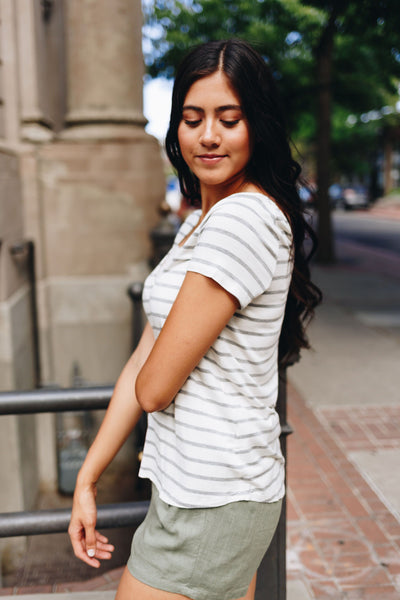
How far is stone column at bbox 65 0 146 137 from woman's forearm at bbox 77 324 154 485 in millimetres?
3913

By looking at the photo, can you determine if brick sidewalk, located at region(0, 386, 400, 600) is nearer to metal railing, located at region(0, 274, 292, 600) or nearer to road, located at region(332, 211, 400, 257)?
metal railing, located at region(0, 274, 292, 600)

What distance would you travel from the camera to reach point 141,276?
524 cm

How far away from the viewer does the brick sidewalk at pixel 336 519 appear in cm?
287

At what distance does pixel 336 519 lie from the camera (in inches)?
135

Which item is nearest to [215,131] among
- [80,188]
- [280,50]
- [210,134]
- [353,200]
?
[210,134]

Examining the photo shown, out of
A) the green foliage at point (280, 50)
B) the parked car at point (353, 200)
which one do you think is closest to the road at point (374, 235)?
the green foliage at point (280, 50)

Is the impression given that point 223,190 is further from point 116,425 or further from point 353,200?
point 353,200

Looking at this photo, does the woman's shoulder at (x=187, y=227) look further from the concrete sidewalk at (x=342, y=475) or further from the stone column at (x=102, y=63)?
the stone column at (x=102, y=63)

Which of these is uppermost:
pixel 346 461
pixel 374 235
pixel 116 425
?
pixel 116 425

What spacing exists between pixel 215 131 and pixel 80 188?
395 cm

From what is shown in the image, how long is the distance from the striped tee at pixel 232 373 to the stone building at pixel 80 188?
11.9 feet

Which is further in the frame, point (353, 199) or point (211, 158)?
point (353, 199)

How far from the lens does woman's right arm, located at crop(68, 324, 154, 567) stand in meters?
1.44

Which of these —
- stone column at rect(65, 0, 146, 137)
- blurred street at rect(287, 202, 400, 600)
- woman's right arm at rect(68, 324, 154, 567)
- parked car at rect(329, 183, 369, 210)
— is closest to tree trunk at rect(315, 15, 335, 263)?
blurred street at rect(287, 202, 400, 600)
